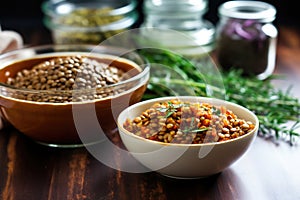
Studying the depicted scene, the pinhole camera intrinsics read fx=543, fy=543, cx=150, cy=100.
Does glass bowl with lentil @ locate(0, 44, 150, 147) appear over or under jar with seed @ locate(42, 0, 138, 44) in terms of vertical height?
over

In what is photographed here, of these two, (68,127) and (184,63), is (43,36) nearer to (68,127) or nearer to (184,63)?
(184,63)

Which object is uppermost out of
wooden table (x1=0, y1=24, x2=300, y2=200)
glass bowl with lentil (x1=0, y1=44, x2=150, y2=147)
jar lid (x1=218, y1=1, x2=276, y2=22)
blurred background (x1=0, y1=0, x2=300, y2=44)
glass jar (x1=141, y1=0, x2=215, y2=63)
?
glass bowl with lentil (x1=0, y1=44, x2=150, y2=147)

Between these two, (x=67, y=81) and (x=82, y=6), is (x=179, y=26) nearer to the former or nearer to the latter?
(x=82, y=6)

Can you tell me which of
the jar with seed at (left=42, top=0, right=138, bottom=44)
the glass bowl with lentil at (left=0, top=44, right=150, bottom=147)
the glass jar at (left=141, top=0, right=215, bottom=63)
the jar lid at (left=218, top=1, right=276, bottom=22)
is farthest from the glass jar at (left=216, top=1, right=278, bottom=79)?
the glass bowl with lentil at (left=0, top=44, right=150, bottom=147)

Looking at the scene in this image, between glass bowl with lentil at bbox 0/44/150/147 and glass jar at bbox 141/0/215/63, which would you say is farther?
glass jar at bbox 141/0/215/63

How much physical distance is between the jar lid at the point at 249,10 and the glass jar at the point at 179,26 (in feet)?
0.46

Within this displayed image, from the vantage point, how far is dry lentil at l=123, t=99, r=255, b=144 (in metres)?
1.08

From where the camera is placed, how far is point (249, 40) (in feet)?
5.69

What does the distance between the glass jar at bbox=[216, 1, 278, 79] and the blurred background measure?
56 centimetres

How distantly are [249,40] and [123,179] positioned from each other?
2.54 ft

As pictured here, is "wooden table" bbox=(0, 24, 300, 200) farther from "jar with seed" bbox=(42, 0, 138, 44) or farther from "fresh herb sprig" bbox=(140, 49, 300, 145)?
"jar with seed" bbox=(42, 0, 138, 44)

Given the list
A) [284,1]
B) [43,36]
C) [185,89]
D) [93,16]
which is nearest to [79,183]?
[185,89]

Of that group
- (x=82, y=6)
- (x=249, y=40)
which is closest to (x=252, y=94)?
(x=249, y=40)

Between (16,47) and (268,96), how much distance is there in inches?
29.2
